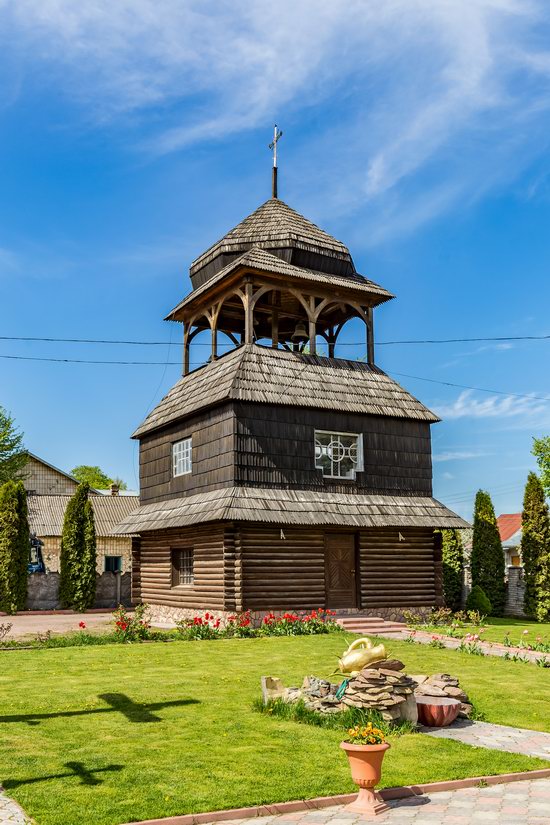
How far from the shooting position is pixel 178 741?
892 cm

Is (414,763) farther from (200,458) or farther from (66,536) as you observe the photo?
(66,536)

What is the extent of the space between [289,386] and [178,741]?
598 inches

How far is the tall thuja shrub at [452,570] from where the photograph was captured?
30469 millimetres

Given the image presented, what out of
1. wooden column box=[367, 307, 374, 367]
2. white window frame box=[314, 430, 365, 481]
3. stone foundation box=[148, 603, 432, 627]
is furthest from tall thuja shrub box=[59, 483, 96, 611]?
wooden column box=[367, 307, 374, 367]

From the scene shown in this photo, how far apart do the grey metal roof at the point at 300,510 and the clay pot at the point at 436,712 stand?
10.6 m

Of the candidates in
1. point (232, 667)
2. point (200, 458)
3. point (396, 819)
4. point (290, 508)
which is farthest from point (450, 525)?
point (396, 819)

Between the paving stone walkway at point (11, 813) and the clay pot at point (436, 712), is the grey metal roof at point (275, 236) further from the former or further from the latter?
the paving stone walkway at point (11, 813)

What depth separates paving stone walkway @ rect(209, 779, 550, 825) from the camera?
6.57 m

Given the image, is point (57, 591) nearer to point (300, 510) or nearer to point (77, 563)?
point (77, 563)

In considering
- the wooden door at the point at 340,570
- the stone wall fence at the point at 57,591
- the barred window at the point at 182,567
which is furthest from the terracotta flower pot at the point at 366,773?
the stone wall fence at the point at 57,591

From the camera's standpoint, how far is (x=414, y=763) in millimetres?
8258

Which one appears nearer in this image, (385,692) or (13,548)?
(385,692)

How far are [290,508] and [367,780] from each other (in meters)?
14.8

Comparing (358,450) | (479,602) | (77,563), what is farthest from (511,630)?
(77,563)
